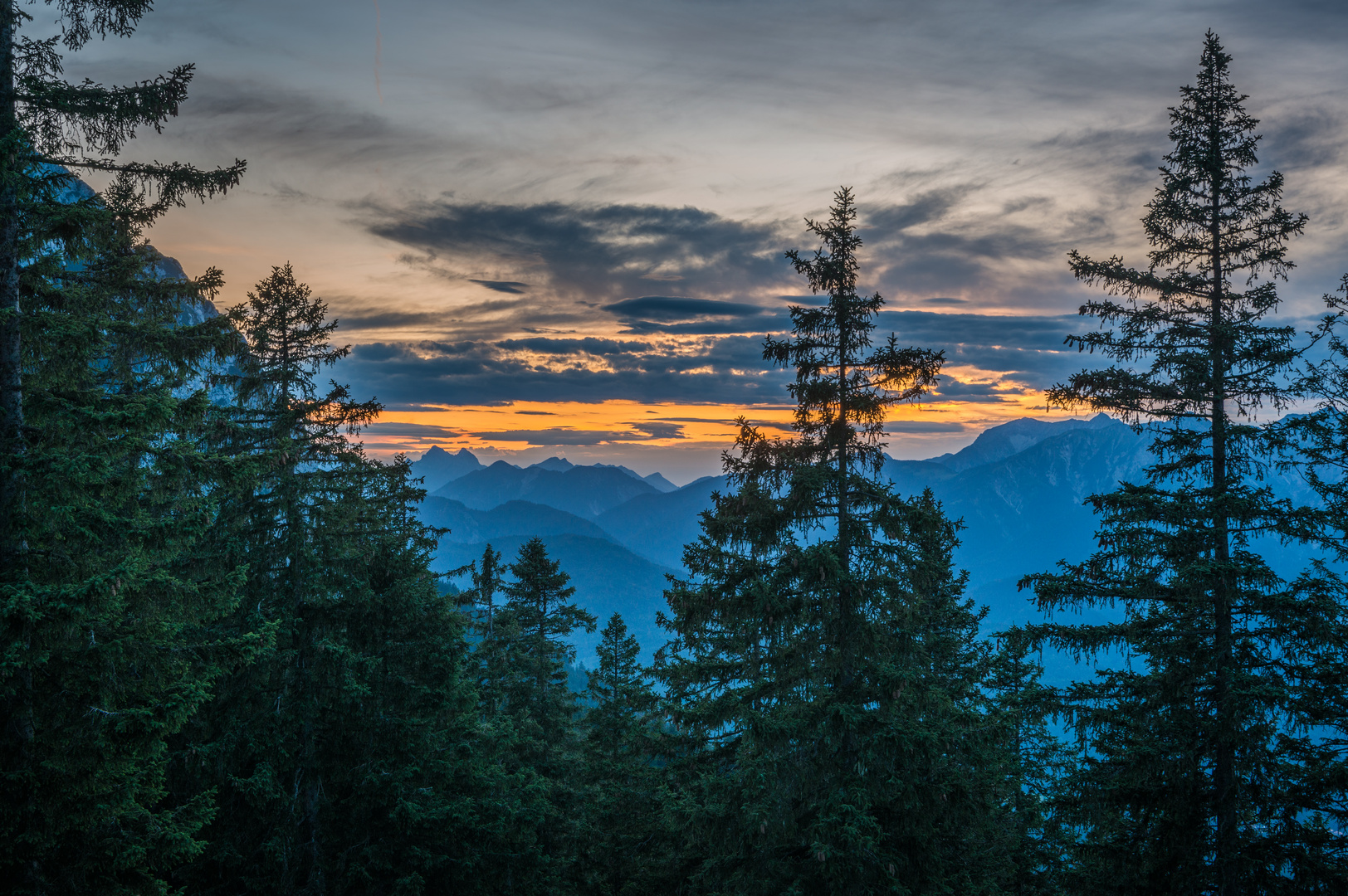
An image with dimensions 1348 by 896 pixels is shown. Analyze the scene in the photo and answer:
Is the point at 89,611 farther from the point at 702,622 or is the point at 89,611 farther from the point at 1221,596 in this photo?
the point at 1221,596

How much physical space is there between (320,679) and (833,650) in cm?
1139

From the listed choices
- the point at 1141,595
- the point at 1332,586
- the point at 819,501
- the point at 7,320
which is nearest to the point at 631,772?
the point at 819,501

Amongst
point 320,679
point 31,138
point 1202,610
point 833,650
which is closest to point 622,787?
point 320,679

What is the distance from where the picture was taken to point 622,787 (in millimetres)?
23891

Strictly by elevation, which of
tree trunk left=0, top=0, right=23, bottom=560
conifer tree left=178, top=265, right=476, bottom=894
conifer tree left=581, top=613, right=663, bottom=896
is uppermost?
tree trunk left=0, top=0, right=23, bottom=560

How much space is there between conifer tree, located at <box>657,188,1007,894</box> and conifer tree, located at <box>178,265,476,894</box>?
726 centimetres

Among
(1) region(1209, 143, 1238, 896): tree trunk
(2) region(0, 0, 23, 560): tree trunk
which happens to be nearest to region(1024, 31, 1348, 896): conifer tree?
(1) region(1209, 143, 1238, 896): tree trunk

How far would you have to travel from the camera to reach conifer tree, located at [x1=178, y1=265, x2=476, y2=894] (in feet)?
48.8

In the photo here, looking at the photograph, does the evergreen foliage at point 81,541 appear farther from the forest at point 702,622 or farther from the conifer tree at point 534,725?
the conifer tree at point 534,725

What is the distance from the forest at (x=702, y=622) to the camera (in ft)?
28.2

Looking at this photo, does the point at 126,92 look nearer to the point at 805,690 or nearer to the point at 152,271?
the point at 152,271

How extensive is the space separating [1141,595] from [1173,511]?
5.08 feet

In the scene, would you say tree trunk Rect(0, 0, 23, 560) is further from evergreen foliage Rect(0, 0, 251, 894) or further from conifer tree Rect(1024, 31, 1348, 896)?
conifer tree Rect(1024, 31, 1348, 896)

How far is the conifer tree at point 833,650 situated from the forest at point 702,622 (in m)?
0.07
